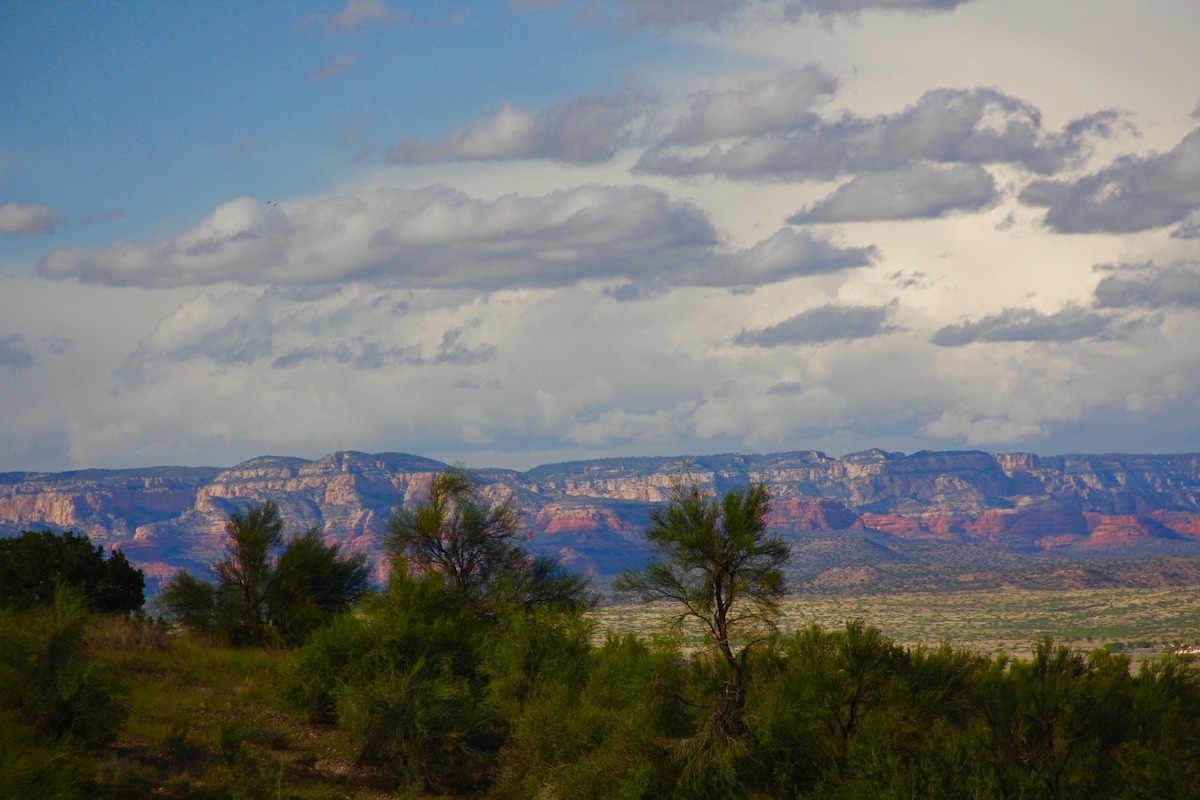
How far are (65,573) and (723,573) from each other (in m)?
32.5

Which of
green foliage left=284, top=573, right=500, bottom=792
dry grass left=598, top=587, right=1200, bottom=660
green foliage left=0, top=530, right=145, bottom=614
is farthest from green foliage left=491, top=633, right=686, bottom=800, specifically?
dry grass left=598, top=587, right=1200, bottom=660

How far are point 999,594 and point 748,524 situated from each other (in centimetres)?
16247

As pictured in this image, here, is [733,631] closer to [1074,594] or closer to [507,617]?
[507,617]

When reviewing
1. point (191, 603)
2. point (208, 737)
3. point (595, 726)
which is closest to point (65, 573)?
point (191, 603)

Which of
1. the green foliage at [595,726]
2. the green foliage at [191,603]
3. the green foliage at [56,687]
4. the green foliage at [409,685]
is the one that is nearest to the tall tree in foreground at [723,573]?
the green foliage at [595,726]

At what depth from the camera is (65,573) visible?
50062 millimetres

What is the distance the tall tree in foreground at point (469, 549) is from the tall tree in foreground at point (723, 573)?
16.5 metres

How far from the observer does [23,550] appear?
1987 inches

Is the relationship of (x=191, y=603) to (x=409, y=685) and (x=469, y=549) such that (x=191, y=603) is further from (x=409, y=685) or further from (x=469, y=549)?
(x=409, y=685)

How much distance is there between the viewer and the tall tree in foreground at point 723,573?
31500 millimetres

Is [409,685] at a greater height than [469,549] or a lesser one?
lesser

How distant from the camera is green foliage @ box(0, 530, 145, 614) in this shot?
4872cm

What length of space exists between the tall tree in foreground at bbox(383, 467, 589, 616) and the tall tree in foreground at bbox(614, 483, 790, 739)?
54.0 ft

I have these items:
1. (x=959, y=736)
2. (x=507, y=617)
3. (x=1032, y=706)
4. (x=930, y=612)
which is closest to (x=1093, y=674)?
(x=1032, y=706)
